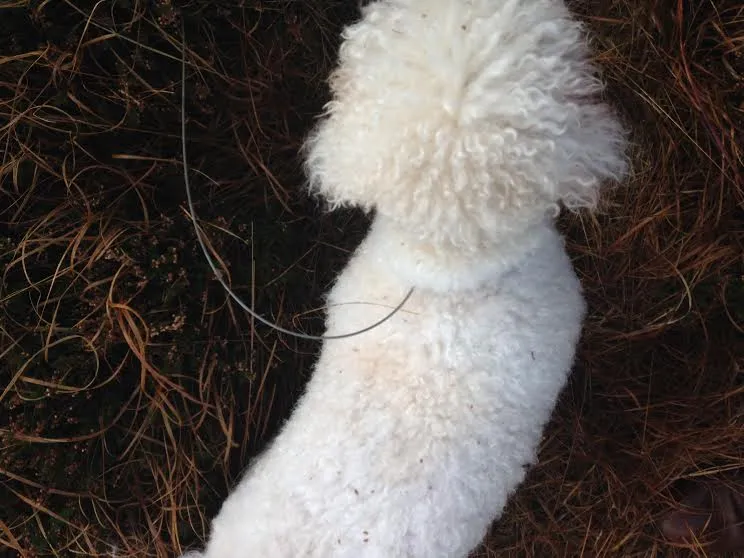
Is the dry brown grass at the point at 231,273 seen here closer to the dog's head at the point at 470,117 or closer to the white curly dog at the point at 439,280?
the white curly dog at the point at 439,280

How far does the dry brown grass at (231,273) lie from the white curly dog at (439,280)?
0.38 meters

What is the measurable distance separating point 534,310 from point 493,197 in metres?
0.32

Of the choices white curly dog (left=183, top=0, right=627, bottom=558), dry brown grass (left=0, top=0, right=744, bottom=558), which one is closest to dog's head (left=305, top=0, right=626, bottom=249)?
white curly dog (left=183, top=0, right=627, bottom=558)

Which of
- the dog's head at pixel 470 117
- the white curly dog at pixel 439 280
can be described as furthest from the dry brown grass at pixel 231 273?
the dog's head at pixel 470 117

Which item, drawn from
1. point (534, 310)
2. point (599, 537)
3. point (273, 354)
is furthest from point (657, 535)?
point (273, 354)

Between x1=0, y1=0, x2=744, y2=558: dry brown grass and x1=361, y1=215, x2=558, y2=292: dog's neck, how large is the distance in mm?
559

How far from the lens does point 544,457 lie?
159 centimetres

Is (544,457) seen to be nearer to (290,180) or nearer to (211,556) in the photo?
(211,556)

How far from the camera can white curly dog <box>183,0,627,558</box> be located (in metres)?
0.83

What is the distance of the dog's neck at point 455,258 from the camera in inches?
37.7

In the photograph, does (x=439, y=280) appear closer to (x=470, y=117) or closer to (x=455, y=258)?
(x=455, y=258)

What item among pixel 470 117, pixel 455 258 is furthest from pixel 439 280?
pixel 470 117

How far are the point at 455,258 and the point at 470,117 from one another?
26 cm

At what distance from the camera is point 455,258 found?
96 centimetres
